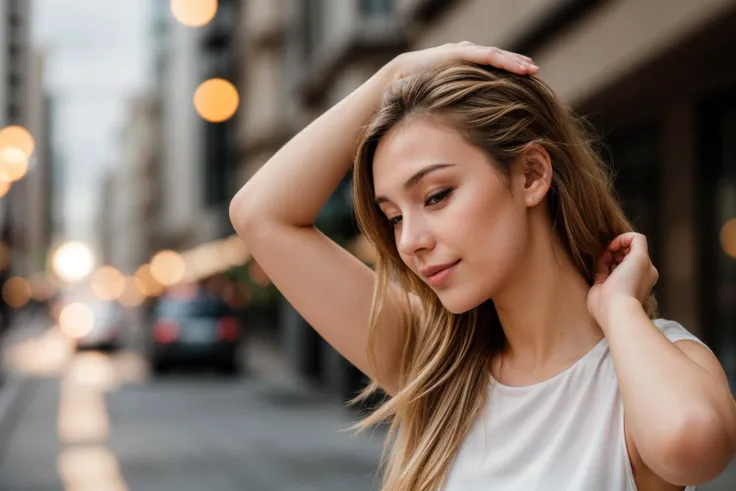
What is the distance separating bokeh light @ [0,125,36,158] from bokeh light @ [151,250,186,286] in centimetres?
2672

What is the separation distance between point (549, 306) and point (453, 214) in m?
0.29

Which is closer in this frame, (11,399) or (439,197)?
(439,197)

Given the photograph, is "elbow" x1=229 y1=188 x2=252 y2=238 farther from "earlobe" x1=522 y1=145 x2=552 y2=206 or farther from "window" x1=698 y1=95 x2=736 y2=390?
"window" x1=698 y1=95 x2=736 y2=390

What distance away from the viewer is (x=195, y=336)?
22.9 metres

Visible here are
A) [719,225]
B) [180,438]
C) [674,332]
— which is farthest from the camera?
[180,438]

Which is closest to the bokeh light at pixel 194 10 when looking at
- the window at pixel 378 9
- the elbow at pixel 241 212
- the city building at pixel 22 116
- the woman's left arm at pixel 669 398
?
the window at pixel 378 9

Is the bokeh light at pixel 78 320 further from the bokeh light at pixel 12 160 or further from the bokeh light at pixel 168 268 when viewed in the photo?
the bokeh light at pixel 168 268

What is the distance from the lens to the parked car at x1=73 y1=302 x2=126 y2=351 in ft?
103

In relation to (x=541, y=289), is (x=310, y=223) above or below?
above

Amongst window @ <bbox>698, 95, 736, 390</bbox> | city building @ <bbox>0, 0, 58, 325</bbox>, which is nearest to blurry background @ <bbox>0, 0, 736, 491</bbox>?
window @ <bbox>698, 95, 736, 390</bbox>

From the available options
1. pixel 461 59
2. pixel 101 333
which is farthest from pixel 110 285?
pixel 461 59

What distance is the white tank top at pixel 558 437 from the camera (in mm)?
1750

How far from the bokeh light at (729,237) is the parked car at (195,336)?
14.6 metres

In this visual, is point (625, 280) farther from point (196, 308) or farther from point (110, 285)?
point (110, 285)
